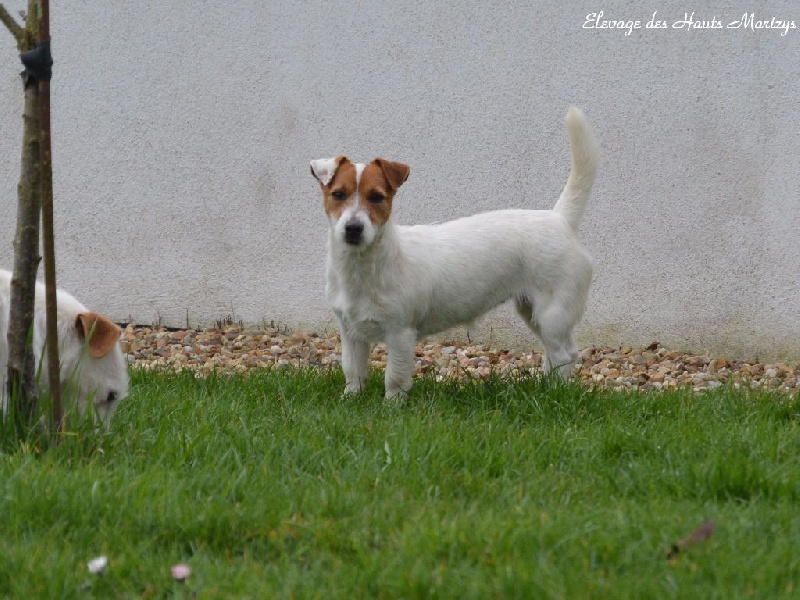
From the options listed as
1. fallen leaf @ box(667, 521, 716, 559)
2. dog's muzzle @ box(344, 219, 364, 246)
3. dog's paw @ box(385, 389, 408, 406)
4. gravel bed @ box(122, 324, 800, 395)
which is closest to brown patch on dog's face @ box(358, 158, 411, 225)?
dog's muzzle @ box(344, 219, 364, 246)

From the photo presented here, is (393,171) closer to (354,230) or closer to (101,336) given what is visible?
(354,230)

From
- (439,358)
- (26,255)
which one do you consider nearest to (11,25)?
(26,255)

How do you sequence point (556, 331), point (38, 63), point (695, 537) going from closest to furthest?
point (695, 537), point (38, 63), point (556, 331)

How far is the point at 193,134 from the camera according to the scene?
7.74 m

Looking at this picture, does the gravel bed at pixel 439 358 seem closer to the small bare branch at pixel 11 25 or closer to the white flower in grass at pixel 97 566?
the small bare branch at pixel 11 25

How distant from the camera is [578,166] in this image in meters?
5.26

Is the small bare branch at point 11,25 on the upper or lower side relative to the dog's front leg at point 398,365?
upper

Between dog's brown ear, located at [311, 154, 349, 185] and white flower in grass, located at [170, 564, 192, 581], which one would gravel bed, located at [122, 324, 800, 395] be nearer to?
dog's brown ear, located at [311, 154, 349, 185]

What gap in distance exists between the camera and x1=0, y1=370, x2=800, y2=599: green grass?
255 centimetres

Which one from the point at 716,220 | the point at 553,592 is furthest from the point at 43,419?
the point at 716,220

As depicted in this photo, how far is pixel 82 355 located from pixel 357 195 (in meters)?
1.55

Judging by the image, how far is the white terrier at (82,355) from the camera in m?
3.64

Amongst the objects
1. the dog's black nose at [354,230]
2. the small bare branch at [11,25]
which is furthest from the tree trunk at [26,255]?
the dog's black nose at [354,230]

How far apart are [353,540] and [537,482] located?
83cm
